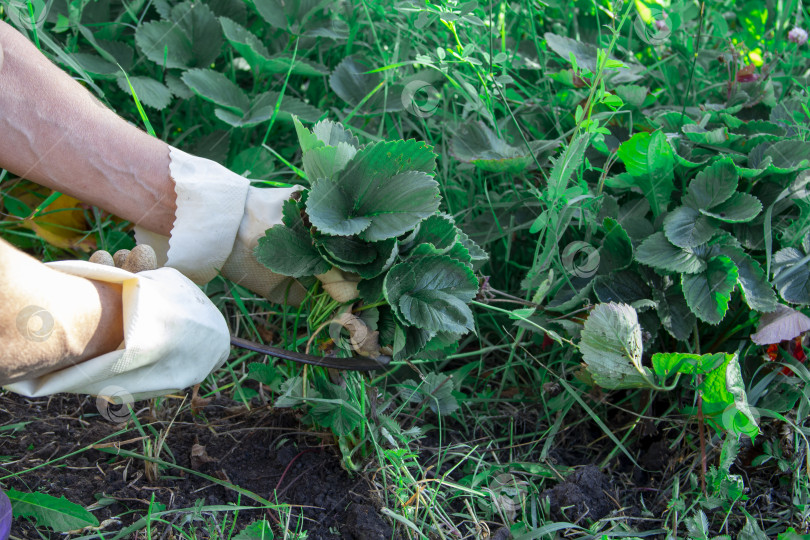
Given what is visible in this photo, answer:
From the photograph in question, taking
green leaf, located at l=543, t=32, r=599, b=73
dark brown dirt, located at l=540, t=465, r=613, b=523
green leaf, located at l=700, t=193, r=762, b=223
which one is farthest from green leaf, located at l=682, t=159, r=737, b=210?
dark brown dirt, located at l=540, t=465, r=613, b=523

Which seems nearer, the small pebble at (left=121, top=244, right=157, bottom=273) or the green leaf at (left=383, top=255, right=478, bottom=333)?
the green leaf at (left=383, top=255, right=478, bottom=333)

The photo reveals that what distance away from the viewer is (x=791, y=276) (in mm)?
1276

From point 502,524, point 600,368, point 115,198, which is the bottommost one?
point 502,524

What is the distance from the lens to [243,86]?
1.90 metres

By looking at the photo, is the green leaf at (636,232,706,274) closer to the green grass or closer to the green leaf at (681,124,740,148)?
the green grass

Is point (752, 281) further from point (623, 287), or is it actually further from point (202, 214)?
point (202, 214)

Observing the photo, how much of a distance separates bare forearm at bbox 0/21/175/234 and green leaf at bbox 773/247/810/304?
3.90ft

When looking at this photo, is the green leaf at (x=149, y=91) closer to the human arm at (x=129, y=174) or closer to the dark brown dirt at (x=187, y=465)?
the human arm at (x=129, y=174)

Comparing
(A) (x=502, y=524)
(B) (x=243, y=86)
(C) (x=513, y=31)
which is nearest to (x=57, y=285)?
(A) (x=502, y=524)

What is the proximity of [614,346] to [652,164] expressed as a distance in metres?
0.40

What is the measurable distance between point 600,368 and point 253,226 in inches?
27.7

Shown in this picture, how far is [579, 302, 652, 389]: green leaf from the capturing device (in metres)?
1.11

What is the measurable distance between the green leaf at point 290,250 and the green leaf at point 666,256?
61 cm

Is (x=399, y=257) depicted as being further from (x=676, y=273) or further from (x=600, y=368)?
(x=676, y=273)
